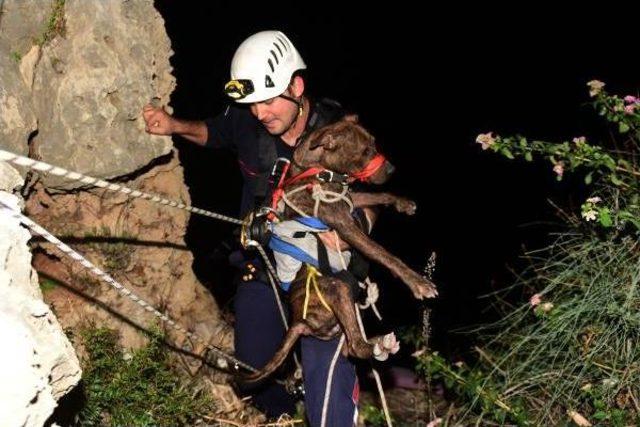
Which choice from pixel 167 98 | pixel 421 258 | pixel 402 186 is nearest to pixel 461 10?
pixel 402 186

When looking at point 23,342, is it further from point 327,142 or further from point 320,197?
point 327,142

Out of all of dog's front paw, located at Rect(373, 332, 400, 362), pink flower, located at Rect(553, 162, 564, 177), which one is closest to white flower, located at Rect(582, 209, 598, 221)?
pink flower, located at Rect(553, 162, 564, 177)

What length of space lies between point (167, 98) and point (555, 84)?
36.7 feet

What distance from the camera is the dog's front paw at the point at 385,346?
4117 mm

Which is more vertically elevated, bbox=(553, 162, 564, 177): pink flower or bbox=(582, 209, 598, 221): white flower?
bbox=(582, 209, 598, 221): white flower

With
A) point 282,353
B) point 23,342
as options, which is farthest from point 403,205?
point 23,342

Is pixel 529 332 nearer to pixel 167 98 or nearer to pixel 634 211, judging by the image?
→ pixel 634 211

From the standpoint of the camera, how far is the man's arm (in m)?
4.78

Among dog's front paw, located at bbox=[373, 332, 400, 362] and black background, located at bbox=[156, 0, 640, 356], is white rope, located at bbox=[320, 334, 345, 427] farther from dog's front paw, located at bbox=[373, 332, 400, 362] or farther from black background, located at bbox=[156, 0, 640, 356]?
black background, located at bbox=[156, 0, 640, 356]

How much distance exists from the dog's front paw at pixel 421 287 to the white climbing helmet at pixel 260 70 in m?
1.52

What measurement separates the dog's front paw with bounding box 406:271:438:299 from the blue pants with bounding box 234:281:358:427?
2.79 feet

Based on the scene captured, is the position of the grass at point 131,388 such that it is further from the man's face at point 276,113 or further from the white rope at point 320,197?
the man's face at point 276,113

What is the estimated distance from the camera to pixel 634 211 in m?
4.62

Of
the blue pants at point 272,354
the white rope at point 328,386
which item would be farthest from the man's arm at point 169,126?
the white rope at point 328,386
